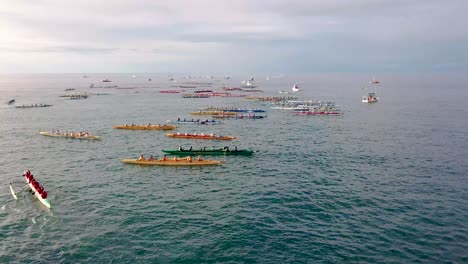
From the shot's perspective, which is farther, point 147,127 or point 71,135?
point 147,127

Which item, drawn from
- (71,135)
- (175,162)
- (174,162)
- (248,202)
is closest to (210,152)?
(175,162)

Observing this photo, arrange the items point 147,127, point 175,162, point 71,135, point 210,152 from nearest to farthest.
→ point 175,162, point 210,152, point 71,135, point 147,127

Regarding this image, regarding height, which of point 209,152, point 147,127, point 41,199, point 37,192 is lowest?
point 41,199

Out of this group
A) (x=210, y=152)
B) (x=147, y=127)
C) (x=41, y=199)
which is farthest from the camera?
(x=147, y=127)

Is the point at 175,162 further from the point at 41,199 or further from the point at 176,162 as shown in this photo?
the point at 41,199

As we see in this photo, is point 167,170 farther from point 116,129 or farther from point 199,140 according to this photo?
point 116,129

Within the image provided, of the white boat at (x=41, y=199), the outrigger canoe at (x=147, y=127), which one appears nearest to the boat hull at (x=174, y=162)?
the white boat at (x=41, y=199)

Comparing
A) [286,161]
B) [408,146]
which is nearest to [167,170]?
[286,161]

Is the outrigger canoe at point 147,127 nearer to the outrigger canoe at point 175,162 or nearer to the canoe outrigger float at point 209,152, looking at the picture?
the canoe outrigger float at point 209,152

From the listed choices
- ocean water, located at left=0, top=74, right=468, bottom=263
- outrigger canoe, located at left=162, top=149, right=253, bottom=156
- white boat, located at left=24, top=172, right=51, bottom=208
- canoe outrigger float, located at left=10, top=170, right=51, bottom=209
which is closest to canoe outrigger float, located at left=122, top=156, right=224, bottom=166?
ocean water, located at left=0, top=74, right=468, bottom=263

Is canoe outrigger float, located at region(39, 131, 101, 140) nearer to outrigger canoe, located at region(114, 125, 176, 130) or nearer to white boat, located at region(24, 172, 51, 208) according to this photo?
outrigger canoe, located at region(114, 125, 176, 130)
